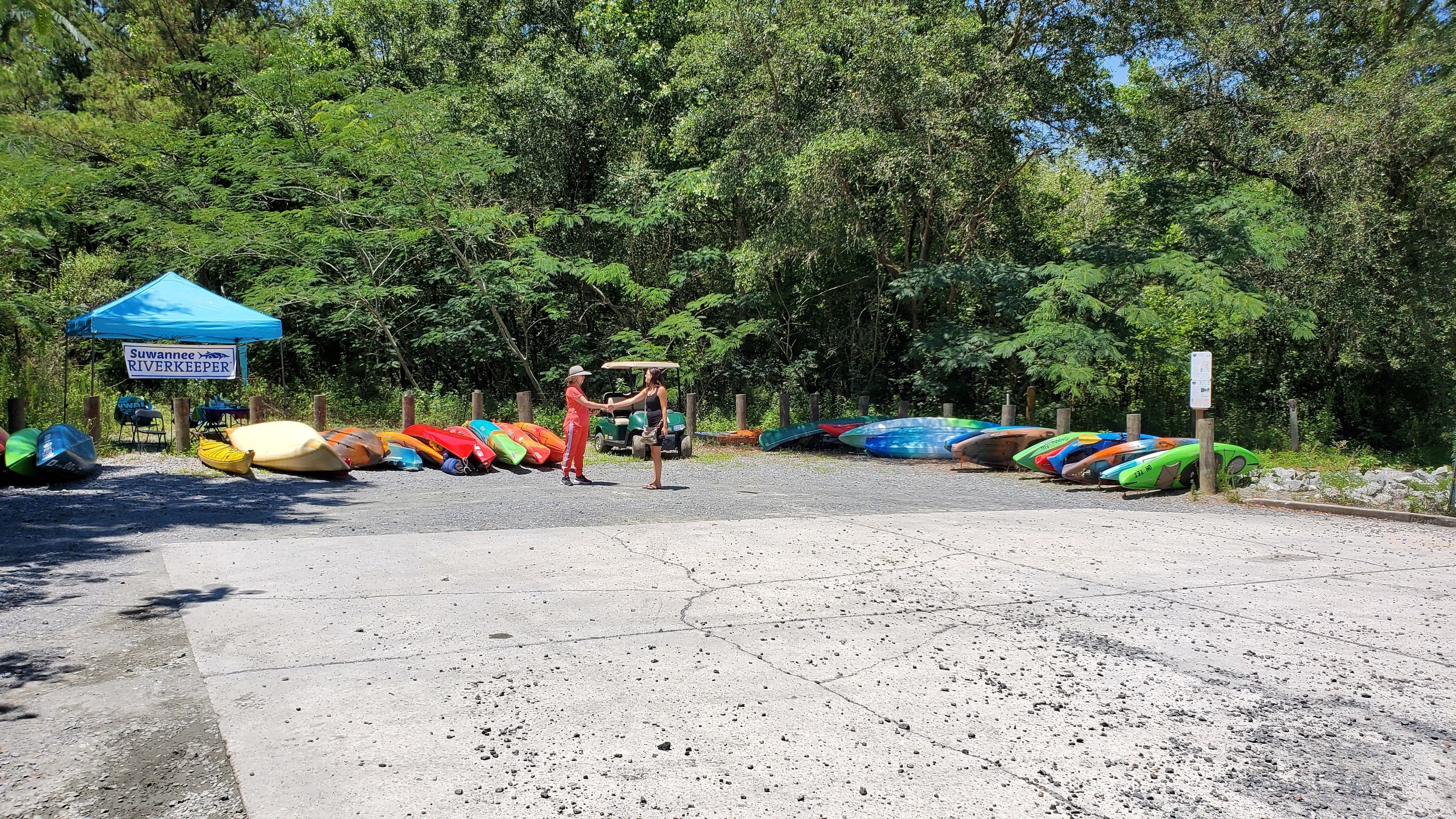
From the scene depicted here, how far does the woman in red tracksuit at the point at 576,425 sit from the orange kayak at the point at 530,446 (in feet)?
7.57

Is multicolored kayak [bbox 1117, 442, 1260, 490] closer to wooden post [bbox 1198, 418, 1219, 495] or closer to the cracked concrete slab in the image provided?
wooden post [bbox 1198, 418, 1219, 495]

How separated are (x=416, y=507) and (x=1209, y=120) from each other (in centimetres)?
1754

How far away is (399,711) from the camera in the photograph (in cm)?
423

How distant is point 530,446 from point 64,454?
6.15 meters

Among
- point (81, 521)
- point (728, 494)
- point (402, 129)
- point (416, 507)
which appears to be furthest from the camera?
point (402, 129)

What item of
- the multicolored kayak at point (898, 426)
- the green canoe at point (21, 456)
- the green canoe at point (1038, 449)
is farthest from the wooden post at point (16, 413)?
the green canoe at point (1038, 449)

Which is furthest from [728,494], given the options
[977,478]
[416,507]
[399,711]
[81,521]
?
[399,711]

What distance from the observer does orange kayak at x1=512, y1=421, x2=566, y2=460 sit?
611 inches

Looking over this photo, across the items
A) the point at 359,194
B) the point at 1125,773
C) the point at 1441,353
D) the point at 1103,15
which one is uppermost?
the point at 1103,15

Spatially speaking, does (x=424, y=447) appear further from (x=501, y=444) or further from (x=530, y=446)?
(x=530, y=446)

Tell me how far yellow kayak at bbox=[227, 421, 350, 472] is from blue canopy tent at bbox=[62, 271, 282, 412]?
116 inches

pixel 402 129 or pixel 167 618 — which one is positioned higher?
pixel 402 129

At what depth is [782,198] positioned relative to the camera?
66.2 ft

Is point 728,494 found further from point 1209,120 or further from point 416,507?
point 1209,120
